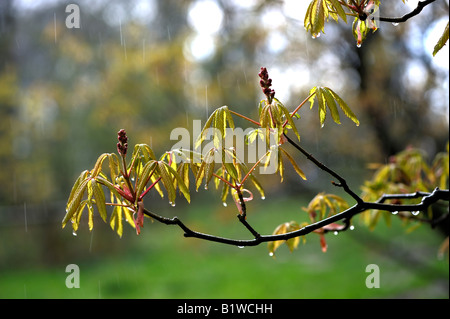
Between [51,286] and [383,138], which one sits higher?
[383,138]

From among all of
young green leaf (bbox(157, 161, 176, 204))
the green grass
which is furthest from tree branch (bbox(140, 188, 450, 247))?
the green grass

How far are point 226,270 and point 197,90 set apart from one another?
11.5 feet

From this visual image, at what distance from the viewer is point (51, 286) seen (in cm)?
646

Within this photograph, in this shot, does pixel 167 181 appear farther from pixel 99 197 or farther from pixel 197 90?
pixel 197 90

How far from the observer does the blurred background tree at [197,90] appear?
402 cm

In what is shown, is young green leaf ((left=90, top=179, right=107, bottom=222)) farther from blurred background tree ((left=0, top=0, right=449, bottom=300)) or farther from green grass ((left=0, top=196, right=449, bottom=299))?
green grass ((left=0, top=196, right=449, bottom=299))

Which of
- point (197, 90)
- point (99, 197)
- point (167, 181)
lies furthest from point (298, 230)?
point (197, 90)

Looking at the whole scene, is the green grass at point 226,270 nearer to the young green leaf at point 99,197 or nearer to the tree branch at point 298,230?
the tree branch at point 298,230

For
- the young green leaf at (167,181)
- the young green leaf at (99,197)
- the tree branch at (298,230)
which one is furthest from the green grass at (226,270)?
the young green leaf at (99,197)

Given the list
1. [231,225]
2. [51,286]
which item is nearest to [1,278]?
[51,286]

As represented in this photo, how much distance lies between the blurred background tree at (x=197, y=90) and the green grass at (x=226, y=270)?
0.81m

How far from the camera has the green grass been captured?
5.85m

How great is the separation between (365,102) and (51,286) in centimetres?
528
